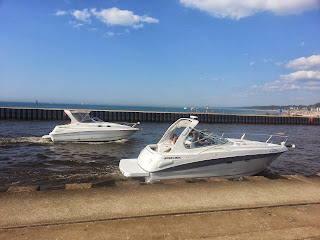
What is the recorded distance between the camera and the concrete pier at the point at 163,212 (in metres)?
3.96

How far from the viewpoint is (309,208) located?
202 inches

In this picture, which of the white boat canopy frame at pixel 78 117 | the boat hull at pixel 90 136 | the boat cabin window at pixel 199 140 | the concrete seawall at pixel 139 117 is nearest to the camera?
the boat cabin window at pixel 199 140

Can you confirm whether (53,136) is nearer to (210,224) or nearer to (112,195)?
(112,195)

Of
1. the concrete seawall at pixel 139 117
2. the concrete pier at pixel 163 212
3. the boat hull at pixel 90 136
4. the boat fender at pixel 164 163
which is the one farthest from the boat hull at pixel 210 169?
the concrete seawall at pixel 139 117

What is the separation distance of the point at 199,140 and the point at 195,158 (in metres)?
0.70

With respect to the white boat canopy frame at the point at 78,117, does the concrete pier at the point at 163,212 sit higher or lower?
lower

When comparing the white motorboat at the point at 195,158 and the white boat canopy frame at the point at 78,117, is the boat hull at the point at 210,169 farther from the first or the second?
the white boat canopy frame at the point at 78,117

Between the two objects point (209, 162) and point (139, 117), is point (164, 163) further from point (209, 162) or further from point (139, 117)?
point (139, 117)

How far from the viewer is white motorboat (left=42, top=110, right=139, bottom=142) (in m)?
17.0

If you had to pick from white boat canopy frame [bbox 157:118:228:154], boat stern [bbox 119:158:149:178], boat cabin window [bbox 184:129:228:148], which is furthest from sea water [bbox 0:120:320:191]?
boat cabin window [bbox 184:129:228:148]

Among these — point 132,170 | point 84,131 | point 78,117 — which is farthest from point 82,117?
point 132,170

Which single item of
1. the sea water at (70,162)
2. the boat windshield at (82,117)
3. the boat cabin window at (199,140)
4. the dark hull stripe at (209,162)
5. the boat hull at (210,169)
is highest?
the boat windshield at (82,117)

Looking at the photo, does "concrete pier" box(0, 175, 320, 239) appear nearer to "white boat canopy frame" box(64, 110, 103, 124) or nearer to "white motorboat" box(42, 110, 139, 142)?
"white motorboat" box(42, 110, 139, 142)

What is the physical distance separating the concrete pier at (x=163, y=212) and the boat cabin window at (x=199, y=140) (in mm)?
2118
